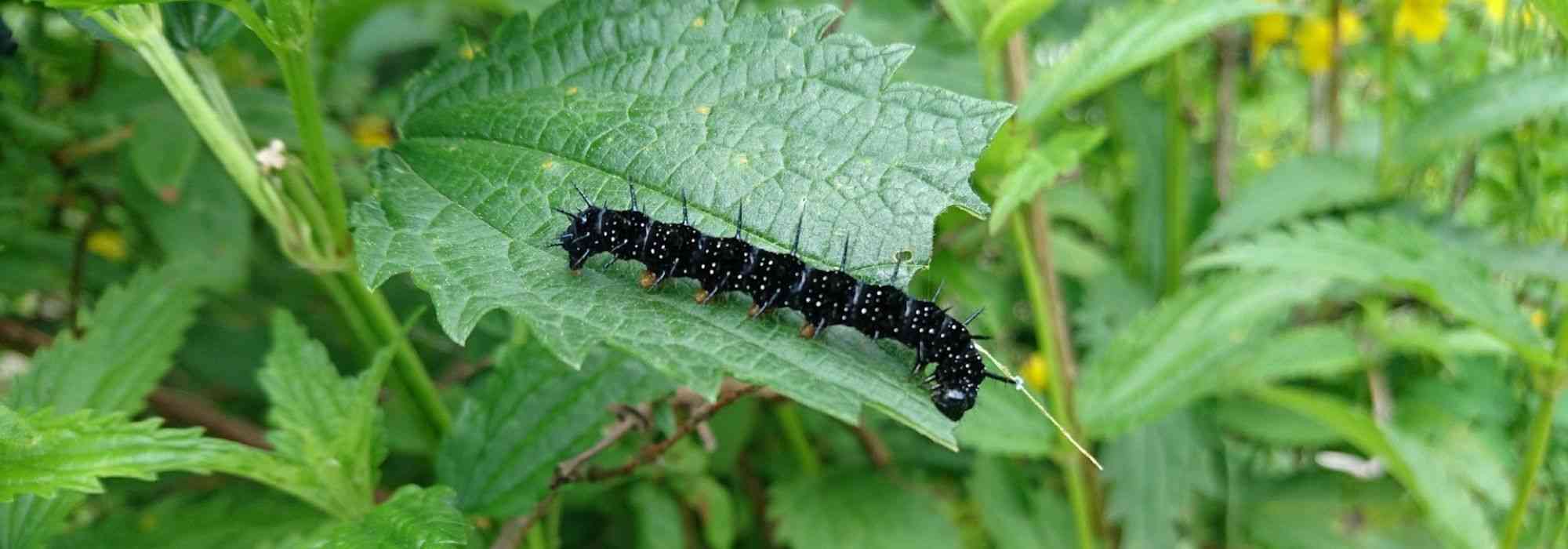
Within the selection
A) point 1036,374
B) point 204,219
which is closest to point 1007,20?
point 1036,374

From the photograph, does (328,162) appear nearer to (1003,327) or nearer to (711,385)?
(711,385)

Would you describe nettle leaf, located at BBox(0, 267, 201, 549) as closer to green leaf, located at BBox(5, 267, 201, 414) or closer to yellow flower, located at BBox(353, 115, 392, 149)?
green leaf, located at BBox(5, 267, 201, 414)

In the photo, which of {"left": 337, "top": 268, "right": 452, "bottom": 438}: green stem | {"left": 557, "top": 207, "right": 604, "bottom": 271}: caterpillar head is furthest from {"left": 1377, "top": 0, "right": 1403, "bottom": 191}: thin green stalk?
{"left": 337, "top": 268, "right": 452, "bottom": 438}: green stem

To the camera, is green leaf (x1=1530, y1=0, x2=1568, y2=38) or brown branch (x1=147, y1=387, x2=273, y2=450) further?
brown branch (x1=147, y1=387, x2=273, y2=450)

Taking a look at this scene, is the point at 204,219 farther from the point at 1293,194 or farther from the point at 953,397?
the point at 1293,194

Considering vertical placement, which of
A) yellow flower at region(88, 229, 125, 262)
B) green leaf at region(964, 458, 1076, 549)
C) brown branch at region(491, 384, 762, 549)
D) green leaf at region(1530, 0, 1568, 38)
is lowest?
green leaf at region(964, 458, 1076, 549)

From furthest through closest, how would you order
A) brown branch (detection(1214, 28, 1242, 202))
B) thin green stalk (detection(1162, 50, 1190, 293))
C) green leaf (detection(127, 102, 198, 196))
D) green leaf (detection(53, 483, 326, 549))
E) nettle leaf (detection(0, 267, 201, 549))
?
brown branch (detection(1214, 28, 1242, 202)), thin green stalk (detection(1162, 50, 1190, 293)), green leaf (detection(127, 102, 198, 196)), green leaf (detection(53, 483, 326, 549)), nettle leaf (detection(0, 267, 201, 549))
